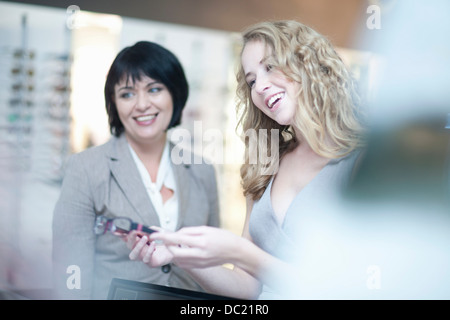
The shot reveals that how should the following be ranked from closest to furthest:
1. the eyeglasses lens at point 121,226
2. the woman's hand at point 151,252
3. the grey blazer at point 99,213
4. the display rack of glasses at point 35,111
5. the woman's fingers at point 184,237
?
the woman's fingers at point 184,237
the woman's hand at point 151,252
the eyeglasses lens at point 121,226
the grey blazer at point 99,213
the display rack of glasses at point 35,111

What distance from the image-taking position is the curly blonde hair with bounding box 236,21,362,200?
0.77 m

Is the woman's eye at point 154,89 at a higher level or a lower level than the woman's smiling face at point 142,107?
higher

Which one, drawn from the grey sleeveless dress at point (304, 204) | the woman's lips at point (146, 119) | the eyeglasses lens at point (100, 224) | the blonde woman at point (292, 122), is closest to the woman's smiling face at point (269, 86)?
the blonde woman at point (292, 122)

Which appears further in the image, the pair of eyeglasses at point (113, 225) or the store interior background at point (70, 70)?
the store interior background at point (70, 70)

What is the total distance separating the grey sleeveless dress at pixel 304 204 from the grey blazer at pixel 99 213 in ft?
0.98

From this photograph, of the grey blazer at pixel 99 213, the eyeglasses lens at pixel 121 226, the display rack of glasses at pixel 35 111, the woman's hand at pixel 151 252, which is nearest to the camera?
the woman's hand at pixel 151 252

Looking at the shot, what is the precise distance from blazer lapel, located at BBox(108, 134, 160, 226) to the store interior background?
0.85ft

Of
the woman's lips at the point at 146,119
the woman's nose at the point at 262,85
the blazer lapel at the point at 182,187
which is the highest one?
the woman's nose at the point at 262,85

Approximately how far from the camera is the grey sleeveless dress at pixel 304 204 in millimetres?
777

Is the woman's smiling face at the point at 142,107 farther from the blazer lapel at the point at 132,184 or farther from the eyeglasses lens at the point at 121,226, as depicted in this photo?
the eyeglasses lens at the point at 121,226

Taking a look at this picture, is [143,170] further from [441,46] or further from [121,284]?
[441,46]

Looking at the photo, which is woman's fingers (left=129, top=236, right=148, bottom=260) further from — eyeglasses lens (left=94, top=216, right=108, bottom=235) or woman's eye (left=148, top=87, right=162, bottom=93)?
woman's eye (left=148, top=87, right=162, bottom=93)

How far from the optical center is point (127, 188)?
100 centimetres

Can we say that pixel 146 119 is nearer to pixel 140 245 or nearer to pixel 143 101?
pixel 143 101
